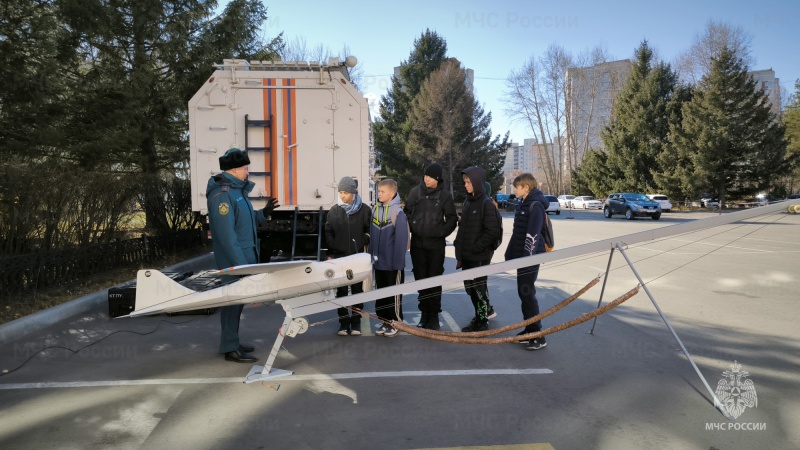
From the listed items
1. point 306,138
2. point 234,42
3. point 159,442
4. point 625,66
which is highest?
point 625,66

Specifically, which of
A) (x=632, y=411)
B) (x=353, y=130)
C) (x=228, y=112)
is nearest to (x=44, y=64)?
(x=228, y=112)

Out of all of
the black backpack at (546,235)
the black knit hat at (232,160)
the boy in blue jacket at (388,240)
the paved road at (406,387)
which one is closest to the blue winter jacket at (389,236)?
the boy in blue jacket at (388,240)

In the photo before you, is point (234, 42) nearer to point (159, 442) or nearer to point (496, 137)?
point (159, 442)

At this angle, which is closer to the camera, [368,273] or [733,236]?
[368,273]

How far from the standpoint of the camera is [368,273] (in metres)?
4.25

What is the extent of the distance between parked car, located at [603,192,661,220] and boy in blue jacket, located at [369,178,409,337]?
27177 millimetres

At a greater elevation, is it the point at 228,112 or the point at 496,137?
the point at 496,137

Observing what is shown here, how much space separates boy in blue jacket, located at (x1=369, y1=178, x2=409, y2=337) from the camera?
597 centimetres

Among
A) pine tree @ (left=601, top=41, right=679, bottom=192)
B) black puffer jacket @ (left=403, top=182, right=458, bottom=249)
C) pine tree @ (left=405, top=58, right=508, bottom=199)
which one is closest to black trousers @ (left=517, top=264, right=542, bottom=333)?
black puffer jacket @ (left=403, top=182, right=458, bottom=249)

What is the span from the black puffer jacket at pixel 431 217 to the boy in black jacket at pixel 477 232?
0.59 ft

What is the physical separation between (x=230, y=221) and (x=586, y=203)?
48979 millimetres

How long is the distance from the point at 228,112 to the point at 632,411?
23.0 feet

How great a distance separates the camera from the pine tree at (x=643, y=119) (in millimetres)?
43469

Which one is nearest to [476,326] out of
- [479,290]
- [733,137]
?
[479,290]
